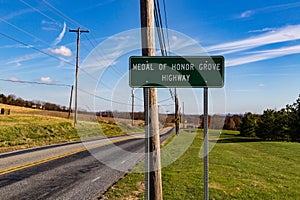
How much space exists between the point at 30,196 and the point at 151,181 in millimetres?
3318

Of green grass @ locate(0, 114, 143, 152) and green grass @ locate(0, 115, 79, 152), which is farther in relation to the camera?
green grass @ locate(0, 115, 79, 152)

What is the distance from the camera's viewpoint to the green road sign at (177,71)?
15.1 ft

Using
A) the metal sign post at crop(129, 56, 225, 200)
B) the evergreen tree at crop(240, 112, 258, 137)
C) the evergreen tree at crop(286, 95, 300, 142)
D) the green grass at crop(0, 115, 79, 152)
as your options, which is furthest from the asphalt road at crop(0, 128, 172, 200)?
the evergreen tree at crop(240, 112, 258, 137)

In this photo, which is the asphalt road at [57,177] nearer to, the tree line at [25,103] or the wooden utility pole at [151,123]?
the wooden utility pole at [151,123]

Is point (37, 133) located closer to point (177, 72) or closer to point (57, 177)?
point (57, 177)

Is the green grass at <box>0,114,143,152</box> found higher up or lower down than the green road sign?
lower down

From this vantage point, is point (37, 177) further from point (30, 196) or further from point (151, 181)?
point (151, 181)

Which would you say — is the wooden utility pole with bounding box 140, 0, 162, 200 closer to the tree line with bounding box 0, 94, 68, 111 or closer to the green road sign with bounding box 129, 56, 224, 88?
the green road sign with bounding box 129, 56, 224, 88

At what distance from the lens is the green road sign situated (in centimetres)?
460

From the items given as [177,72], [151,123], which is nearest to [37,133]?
[151,123]

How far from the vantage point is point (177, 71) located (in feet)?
15.6

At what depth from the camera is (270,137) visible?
66.6 metres

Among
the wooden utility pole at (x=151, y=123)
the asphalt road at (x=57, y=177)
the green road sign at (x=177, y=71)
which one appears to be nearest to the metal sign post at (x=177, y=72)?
the green road sign at (x=177, y=71)

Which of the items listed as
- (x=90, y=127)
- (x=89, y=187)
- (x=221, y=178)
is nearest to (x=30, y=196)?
(x=89, y=187)
